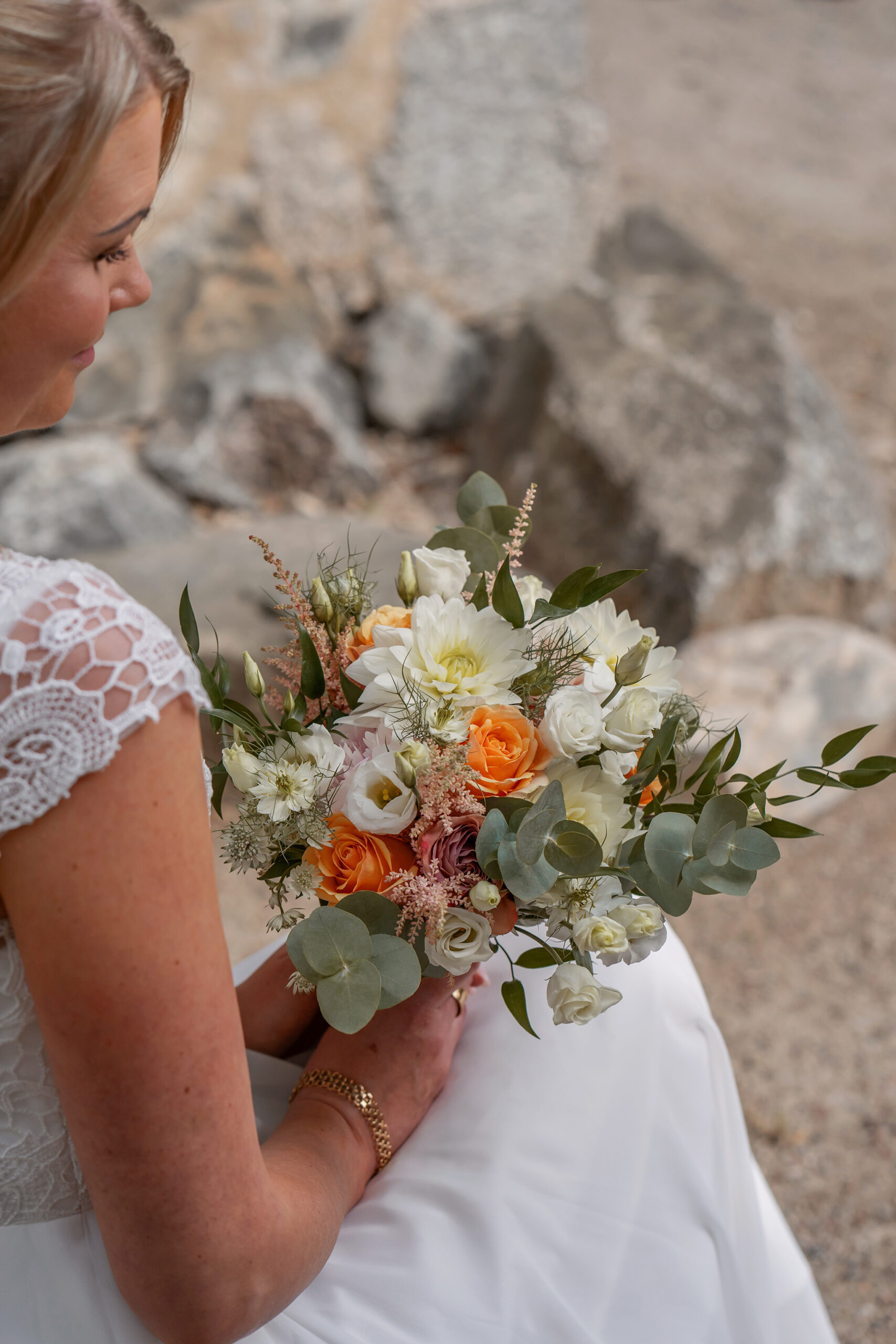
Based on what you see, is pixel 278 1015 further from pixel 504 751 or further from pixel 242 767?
pixel 504 751

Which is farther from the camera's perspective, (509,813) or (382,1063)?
(382,1063)

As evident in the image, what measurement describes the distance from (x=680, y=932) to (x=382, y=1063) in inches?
74.7

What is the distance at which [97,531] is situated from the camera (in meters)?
3.89

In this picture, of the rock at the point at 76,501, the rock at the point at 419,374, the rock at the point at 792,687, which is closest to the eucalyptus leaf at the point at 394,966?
the rock at the point at 792,687

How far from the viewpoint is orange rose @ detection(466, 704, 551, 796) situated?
1024mm

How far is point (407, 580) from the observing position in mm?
1164

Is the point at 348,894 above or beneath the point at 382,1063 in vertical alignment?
above

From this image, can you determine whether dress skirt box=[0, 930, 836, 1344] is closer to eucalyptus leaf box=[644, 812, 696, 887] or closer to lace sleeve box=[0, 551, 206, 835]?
eucalyptus leaf box=[644, 812, 696, 887]

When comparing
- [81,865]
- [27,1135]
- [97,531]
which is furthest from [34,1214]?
[97,531]

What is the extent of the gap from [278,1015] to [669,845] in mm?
592

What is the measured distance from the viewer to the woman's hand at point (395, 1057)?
1.20 meters

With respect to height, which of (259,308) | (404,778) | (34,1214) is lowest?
(259,308)

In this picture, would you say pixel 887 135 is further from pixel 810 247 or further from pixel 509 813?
pixel 509 813

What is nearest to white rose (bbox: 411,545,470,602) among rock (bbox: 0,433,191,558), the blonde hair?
the blonde hair
